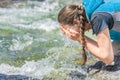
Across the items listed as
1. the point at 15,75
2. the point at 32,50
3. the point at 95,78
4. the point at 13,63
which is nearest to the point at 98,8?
the point at 95,78

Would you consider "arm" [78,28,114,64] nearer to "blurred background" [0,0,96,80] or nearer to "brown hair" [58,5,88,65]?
"brown hair" [58,5,88,65]

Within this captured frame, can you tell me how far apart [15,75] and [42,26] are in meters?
3.35

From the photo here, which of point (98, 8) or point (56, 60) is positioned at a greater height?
point (98, 8)

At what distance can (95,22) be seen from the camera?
13.0ft

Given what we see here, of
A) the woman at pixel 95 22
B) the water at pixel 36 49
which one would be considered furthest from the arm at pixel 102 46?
the water at pixel 36 49

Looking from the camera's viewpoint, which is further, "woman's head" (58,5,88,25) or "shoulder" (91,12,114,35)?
"woman's head" (58,5,88,25)

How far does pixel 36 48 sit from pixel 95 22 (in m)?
2.65

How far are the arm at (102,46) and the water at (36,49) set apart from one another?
0.69 metres

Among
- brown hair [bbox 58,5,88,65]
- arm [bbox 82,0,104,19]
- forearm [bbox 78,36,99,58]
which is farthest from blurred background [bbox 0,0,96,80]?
arm [bbox 82,0,104,19]

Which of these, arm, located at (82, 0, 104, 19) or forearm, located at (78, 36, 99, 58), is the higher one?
arm, located at (82, 0, 104, 19)

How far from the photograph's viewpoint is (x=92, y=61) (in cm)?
518

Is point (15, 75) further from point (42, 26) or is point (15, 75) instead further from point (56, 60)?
point (42, 26)

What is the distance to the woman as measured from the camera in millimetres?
3951

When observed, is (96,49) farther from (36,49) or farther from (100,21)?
(36,49)
